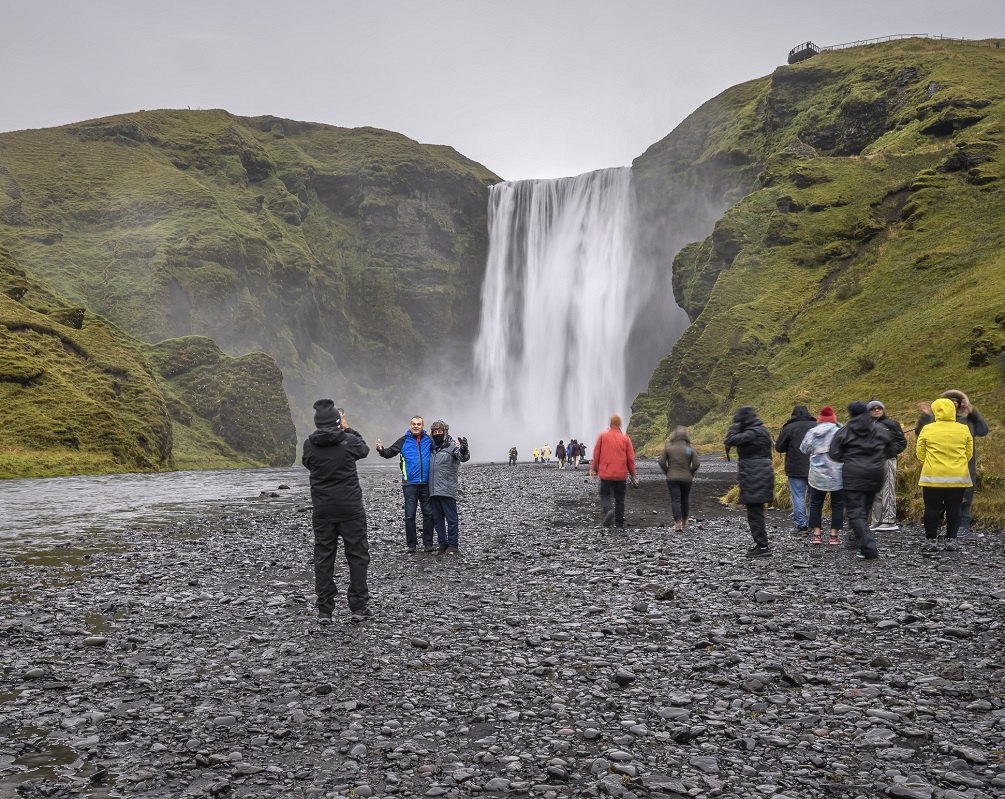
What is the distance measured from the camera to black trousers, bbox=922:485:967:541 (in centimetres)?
1504

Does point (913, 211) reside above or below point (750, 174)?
below

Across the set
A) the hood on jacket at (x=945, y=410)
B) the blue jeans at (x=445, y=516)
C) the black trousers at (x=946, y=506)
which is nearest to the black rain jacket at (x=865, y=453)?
the hood on jacket at (x=945, y=410)

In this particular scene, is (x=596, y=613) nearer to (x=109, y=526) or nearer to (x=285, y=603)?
(x=285, y=603)

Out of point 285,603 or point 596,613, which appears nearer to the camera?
point 596,613

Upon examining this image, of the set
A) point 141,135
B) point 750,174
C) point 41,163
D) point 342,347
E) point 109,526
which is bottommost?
point 109,526

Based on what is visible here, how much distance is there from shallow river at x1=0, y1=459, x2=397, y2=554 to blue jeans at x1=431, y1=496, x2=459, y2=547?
9.60m

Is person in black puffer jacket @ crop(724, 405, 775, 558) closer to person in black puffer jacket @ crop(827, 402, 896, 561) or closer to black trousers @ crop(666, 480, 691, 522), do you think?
person in black puffer jacket @ crop(827, 402, 896, 561)

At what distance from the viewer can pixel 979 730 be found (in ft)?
20.2

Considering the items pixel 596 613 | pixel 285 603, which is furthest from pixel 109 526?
pixel 596 613

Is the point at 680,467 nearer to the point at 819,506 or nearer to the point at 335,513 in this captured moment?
the point at 819,506

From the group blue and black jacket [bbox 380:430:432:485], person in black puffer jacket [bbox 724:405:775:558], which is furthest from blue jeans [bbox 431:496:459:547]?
person in black puffer jacket [bbox 724:405:775:558]

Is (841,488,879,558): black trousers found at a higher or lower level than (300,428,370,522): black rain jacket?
lower

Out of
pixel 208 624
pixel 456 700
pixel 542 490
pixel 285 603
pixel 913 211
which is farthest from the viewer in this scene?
pixel 913 211

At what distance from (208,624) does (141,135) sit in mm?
A: 170378
